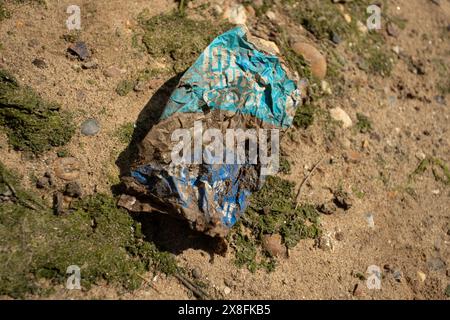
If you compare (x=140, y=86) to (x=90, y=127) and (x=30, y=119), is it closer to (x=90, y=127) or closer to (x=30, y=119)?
(x=90, y=127)

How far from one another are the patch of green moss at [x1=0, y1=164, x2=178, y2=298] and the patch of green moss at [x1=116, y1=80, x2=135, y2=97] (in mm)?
708

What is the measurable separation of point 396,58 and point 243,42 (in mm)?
1611

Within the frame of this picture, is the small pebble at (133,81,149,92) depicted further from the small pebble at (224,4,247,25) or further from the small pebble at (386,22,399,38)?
the small pebble at (386,22,399,38)

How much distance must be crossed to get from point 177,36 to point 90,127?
91 cm

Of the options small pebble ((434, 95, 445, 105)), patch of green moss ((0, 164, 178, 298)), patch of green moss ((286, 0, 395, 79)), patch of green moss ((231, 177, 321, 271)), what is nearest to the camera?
patch of green moss ((0, 164, 178, 298))

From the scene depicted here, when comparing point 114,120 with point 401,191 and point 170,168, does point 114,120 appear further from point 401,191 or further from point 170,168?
point 401,191

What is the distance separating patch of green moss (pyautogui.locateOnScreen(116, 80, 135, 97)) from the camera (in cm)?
306

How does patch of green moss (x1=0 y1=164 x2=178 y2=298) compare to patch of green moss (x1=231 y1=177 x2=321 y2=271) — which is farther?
patch of green moss (x1=231 y1=177 x2=321 y2=271)

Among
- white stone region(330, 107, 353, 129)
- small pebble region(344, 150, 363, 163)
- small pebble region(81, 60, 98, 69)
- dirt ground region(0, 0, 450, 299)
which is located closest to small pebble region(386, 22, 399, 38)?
dirt ground region(0, 0, 450, 299)

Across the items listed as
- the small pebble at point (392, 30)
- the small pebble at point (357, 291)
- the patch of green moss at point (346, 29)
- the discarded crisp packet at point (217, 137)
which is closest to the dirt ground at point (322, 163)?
the small pebble at point (357, 291)

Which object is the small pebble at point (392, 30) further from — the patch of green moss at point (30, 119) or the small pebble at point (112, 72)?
the patch of green moss at point (30, 119)

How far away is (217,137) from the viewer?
2.64 m

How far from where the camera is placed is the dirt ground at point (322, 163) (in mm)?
2803

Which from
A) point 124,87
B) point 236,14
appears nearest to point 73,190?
point 124,87
